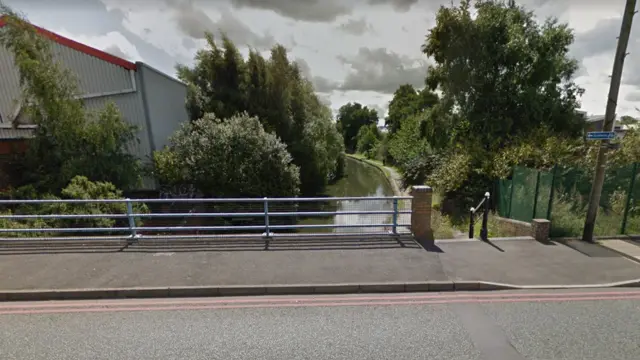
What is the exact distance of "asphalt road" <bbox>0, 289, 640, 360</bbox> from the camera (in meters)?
3.20

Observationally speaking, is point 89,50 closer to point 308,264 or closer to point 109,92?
point 109,92

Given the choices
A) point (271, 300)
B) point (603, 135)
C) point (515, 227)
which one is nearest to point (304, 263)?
point (271, 300)

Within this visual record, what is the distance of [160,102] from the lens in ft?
46.6

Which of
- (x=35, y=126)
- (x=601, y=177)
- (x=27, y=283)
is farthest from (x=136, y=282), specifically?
(x=35, y=126)

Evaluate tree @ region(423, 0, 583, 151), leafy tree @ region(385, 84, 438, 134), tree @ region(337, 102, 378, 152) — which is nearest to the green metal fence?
tree @ region(423, 0, 583, 151)

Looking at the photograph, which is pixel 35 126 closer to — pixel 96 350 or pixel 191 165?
pixel 191 165

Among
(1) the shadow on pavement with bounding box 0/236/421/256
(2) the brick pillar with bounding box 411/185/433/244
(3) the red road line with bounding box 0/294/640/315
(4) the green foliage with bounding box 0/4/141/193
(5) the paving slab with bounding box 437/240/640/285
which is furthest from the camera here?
(4) the green foliage with bounding box 0/4/141/193

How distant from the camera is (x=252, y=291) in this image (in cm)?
448

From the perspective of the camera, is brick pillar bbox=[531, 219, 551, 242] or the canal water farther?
the canal water

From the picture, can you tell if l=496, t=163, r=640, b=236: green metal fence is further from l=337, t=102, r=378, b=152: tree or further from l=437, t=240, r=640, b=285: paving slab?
l=337, t=102, r=378, b=152: tree

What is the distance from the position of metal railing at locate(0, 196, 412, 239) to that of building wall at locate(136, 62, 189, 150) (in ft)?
14.6

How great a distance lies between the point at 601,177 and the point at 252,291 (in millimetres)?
7558

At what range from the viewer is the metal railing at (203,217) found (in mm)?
5938

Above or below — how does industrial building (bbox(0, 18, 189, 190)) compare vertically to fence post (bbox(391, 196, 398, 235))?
Answer: above
